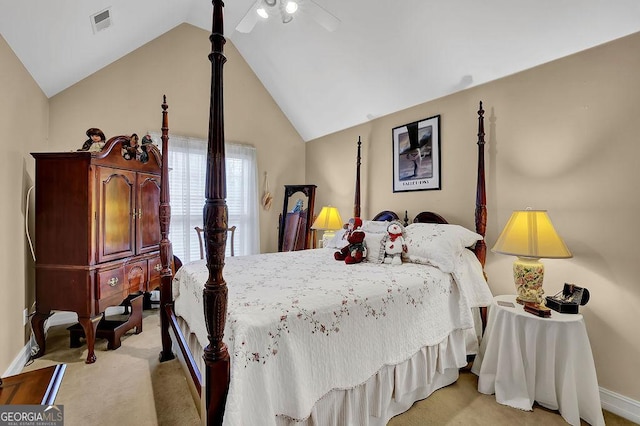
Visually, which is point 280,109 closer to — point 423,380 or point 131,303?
point 131,303

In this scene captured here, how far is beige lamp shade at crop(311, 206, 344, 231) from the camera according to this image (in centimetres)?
387

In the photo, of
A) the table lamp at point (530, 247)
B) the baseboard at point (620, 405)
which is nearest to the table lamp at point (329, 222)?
the table lamp at point (530, 247)

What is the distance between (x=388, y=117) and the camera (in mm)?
3443

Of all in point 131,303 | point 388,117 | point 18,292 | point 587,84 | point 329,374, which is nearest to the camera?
point 329,374

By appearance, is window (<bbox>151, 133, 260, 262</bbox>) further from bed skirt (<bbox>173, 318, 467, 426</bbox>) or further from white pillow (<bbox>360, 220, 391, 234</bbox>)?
white pillow (<bbox>360, 220, 391, 234</bbox>)

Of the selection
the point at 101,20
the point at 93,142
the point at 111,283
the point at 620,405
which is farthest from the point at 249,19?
the point at 620,405

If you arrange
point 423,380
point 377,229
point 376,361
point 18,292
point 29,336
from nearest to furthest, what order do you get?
point 376,361
point 423,380
point 18,292
point 29,336
point 377,229

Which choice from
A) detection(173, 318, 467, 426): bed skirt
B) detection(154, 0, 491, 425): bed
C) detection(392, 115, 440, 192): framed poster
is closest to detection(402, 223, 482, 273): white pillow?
detection(154, 0, 491, 425): bed

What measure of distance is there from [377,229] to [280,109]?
9.71 ft

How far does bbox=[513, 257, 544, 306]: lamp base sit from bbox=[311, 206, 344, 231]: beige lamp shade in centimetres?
220

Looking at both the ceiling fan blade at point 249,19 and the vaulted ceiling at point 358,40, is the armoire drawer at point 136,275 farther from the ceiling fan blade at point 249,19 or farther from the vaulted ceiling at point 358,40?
the ceiling fan blade at point 249,19

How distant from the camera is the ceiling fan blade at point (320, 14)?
2104mm

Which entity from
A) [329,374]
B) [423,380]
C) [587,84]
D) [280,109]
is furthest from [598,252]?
[280,109]

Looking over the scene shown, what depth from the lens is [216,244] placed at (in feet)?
3.59
